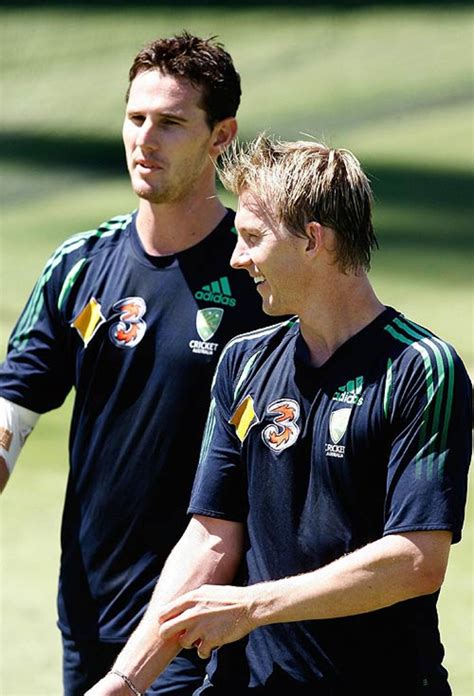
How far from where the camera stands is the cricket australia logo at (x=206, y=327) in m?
4.47

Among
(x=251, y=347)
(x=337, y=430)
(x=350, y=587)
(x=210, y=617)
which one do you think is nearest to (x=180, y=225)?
(x=251, y=347)

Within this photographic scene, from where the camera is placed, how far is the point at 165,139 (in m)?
4.52

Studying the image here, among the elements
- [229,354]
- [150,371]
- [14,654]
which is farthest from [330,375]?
[14,654]

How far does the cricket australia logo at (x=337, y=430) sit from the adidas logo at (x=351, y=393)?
0.02m

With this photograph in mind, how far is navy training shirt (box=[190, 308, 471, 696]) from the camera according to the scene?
3266 millimetres

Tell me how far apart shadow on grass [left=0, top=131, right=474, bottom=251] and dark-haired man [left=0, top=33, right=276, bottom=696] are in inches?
262

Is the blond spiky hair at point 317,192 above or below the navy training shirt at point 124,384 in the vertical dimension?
above

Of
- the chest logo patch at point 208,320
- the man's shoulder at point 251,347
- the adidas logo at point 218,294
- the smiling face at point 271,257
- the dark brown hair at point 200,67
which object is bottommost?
the man's shoulder at point 251,347

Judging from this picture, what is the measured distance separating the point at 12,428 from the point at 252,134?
1057 cm

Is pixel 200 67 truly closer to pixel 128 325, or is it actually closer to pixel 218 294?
pixel 218 294

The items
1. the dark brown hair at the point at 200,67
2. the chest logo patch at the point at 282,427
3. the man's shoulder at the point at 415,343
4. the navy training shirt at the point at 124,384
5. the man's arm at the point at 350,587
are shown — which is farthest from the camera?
the dark brown hair at the point at 200,67

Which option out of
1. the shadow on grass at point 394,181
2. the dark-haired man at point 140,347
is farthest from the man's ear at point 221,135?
the shadow on grass at point 394,181

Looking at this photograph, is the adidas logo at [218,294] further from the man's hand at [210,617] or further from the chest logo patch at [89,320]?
the man's hand at [210,617]

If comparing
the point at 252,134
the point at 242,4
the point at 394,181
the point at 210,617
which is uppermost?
the point at 242,4
